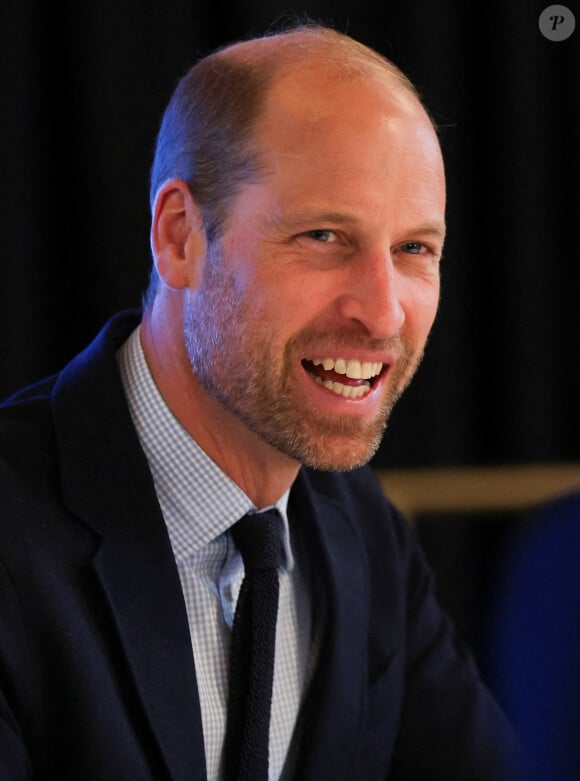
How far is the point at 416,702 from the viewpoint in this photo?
1.21 m

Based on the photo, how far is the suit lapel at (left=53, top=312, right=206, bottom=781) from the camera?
37.5 inches

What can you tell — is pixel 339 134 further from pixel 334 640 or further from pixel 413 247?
pixel 334 640

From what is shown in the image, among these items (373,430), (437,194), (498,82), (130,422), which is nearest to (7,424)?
(130,422)

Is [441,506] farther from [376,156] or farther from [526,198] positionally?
[376,156]

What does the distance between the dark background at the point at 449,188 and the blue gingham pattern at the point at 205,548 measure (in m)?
0.58

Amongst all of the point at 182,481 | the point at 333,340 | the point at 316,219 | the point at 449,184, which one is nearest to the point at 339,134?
the point at 316,219

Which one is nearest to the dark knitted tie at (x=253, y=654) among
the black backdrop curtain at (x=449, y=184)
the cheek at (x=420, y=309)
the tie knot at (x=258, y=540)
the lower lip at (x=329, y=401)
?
the tie knot at (x=258, y=540)

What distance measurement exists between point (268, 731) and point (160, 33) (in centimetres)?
106

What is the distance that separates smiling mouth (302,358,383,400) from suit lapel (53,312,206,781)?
179mm

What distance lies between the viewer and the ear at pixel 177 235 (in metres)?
1.07

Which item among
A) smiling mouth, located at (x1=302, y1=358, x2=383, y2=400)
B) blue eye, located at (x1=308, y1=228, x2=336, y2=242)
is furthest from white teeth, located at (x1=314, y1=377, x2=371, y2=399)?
blue eye, located at (x1=308, y1=228, x2=336, y2=242)

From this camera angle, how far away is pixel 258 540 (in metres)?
1.05

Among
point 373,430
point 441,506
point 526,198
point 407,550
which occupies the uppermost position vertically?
point 526,198

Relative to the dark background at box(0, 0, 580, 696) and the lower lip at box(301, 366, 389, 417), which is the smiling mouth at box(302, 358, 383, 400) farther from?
the dark background at box(0, 0, 580, 696)
